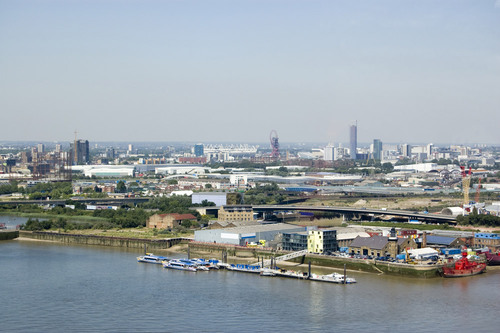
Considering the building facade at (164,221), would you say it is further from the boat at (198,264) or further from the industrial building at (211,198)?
the boat at (198,264)

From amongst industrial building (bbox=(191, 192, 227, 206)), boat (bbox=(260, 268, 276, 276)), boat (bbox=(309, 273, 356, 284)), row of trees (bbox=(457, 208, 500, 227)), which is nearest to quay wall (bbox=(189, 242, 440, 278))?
boat (bbox=(309, 273, 356, 284))

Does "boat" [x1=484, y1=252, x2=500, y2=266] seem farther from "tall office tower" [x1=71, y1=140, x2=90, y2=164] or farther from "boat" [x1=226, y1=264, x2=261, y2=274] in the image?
"tall office tower" [x1=71, y1=140, x2=90, y2=164]

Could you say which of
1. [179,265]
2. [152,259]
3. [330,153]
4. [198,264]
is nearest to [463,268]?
[198,264]

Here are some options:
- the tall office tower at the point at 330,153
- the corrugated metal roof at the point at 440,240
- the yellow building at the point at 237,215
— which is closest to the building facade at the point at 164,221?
the yellow building at the point at 237,215

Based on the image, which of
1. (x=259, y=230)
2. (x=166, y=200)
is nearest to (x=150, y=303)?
(x=259, y=230)

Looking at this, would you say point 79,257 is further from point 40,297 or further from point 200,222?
point 200,222

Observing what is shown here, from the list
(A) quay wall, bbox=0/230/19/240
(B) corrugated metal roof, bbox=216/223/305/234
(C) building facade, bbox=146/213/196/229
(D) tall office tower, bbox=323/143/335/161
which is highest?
(D) tall office tower, bbox=323/143/335/161
